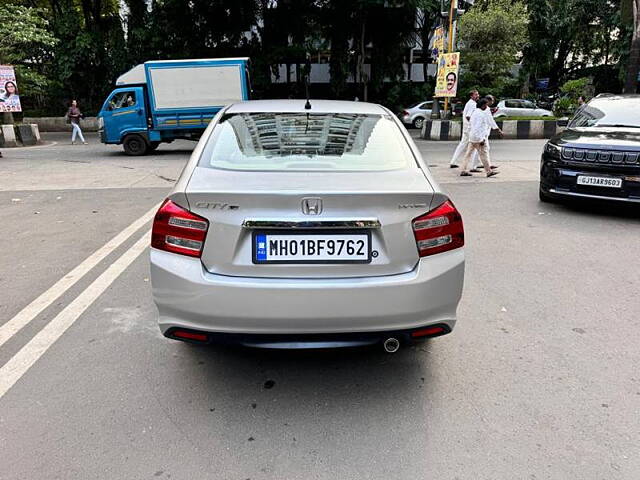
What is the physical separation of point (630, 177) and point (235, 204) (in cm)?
599

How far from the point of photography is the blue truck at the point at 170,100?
1570cm

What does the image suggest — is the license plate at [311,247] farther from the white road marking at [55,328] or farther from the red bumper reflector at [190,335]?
the white road marking at [55,328]

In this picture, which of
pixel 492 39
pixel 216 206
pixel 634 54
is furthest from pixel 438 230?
pixel 492 39

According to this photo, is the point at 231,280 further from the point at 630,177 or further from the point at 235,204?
the point at 630,177

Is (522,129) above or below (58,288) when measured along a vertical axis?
below

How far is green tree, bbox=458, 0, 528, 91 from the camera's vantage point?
2411 centimetres

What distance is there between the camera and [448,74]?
18.2 metres

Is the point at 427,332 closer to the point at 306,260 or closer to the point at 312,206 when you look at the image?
the point at 306,260

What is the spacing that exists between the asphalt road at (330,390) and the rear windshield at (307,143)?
1.24m

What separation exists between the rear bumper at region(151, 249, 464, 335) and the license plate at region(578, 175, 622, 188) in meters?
5.18

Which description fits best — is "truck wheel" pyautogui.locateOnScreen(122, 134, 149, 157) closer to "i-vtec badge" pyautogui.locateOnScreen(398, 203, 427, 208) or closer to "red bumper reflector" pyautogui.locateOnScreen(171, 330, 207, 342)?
"red bumper reflector" pyautogui.locateOnScreen(171, 330, 207, 342)

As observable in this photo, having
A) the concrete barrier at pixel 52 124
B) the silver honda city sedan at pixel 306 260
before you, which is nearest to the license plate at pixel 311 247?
the silver honda city sedan at pixel 306 260

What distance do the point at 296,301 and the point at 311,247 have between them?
0.28 m

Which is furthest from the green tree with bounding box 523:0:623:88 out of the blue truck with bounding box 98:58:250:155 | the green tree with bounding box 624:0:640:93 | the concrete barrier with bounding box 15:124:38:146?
the concrete barrier with bounding box 15:124:38:146
